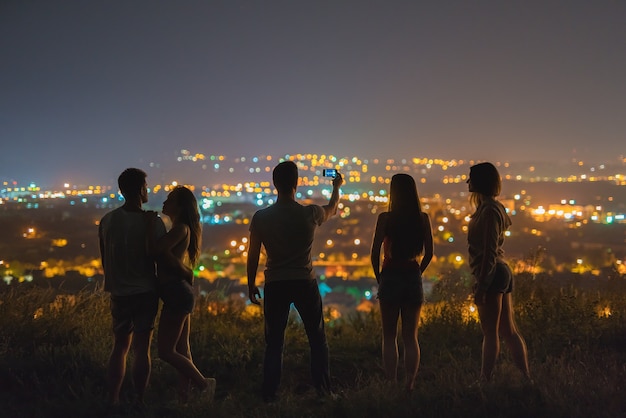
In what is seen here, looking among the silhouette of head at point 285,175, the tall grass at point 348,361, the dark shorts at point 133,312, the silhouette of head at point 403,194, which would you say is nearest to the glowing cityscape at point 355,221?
the tall grass at point 348,361

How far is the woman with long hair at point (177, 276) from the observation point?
370 cm

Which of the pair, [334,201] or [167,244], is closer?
[167,244]

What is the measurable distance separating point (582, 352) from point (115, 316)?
4.56 m

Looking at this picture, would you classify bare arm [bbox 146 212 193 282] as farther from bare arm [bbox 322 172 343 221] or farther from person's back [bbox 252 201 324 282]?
bare arm [bbox 322 172 343 221]

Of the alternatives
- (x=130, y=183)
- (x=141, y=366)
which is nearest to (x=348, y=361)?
(x=141, y=366)

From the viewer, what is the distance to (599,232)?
2373 centimetres

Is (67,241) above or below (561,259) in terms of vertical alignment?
above

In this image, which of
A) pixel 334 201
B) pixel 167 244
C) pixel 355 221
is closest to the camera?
pixel 167 244

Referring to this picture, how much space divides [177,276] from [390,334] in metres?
1.82

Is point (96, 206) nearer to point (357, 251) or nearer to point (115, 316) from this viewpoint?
point (357, 251)

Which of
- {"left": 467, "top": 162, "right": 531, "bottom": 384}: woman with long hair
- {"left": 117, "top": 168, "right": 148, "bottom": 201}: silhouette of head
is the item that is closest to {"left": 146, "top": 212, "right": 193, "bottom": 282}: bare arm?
{"left": 117, "top": 168, "right": 148, "bottom": 201}: silhouette of head

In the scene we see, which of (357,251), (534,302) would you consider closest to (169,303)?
(534,302)

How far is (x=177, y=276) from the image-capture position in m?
3.75

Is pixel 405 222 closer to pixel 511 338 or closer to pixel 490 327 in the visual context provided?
pixel 490 327
